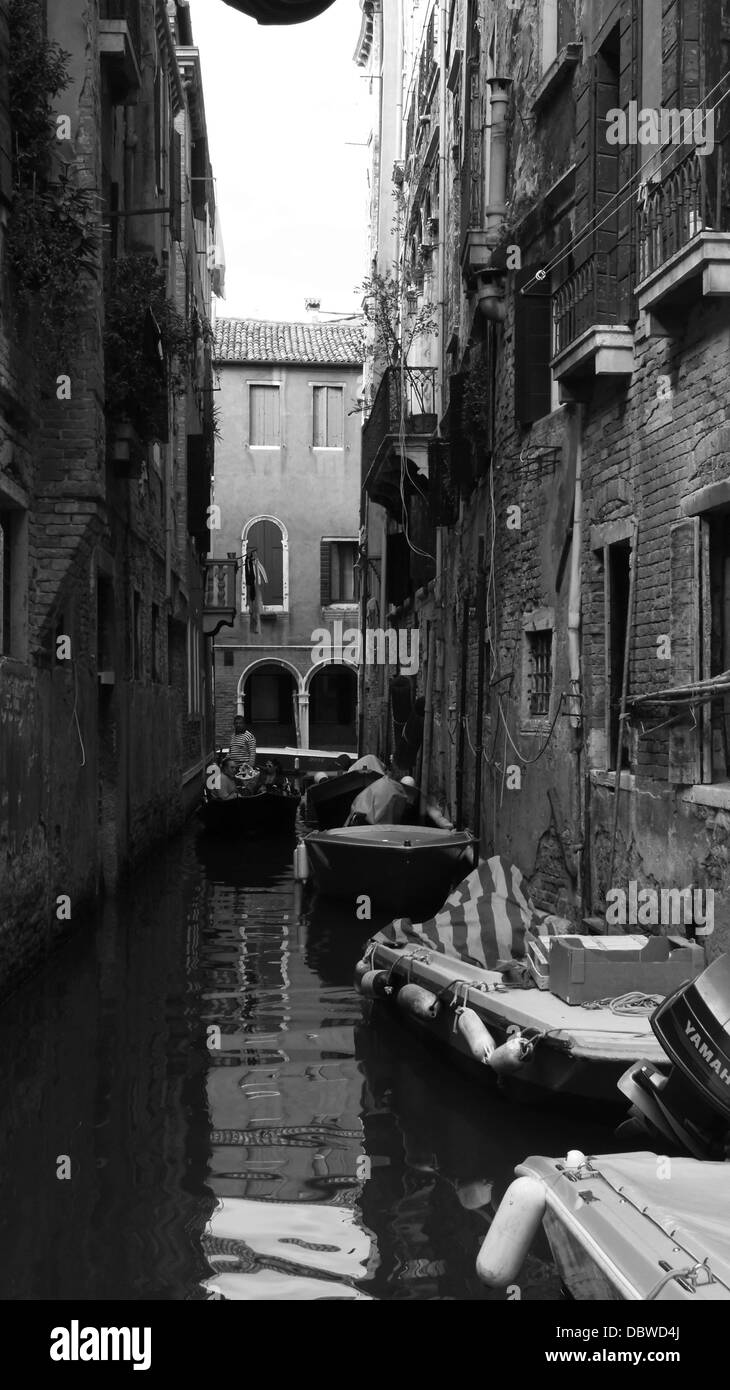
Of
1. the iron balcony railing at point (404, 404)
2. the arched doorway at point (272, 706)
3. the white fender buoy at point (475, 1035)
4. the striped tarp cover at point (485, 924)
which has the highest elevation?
the iron balcony railing at point (404, 404)

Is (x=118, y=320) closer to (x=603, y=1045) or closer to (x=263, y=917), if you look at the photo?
(x=263, y=917)

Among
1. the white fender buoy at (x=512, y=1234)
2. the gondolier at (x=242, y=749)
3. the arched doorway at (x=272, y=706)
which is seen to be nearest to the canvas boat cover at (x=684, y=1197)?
the white fender buoy at (x=512, y=1234)

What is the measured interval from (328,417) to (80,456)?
2486 cm

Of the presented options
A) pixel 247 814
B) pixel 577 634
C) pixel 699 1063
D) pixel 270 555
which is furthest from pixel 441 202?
pixel 270 555

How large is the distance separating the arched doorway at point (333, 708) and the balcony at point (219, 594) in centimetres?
322

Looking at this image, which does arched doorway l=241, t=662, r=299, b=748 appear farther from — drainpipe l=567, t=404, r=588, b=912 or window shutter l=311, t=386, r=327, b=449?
drainpipe l=567, t=404, r=588, b=912

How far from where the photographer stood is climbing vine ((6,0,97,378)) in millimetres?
8320

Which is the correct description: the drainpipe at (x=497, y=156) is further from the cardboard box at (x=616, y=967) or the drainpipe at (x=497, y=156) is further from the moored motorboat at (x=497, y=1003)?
the cardboard box at (x=616, y=967)

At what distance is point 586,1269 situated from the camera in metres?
3.71

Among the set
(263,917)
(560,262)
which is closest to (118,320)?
(560,262)

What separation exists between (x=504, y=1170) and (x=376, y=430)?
602 inches

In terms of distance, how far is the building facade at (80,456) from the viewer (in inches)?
332

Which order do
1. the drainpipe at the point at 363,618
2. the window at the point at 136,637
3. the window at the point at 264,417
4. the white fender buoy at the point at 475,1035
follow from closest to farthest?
1. the white fender buoy at the point at 475,1035
2. the window at the point at 136,637
3. the drainpipe at the point at 363,618
4. the window at the point at 264,417

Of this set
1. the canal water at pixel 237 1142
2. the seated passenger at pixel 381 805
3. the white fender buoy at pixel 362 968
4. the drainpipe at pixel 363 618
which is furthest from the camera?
the drainpipe at pixel 363 618
